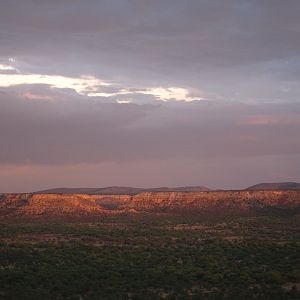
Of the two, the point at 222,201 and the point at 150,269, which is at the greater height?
the point at 222,201

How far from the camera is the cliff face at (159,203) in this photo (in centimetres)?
10538

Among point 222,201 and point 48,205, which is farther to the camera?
point 222,201

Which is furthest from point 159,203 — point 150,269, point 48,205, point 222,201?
point 150,269

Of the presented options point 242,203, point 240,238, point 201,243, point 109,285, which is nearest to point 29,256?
point 109,285

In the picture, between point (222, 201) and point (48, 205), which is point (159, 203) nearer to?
point (222, 201)

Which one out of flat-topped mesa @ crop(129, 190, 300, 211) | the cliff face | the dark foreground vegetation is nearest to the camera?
the dark foreground vegetation

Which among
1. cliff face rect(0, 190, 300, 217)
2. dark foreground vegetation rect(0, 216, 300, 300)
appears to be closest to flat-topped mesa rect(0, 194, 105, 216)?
cliff face rect(0, 190, 300, 217)

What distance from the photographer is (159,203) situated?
4786 inches

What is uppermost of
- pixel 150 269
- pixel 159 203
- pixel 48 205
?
pixel 48 205

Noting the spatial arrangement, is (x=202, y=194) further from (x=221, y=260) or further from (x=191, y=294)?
(x=191, y=294)

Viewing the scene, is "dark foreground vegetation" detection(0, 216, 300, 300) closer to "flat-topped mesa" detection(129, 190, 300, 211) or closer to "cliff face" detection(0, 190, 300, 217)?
"cliff face" detection(0, 190, 300, 217)

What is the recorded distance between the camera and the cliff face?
105375 mm

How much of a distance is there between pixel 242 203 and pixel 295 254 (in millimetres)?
73788

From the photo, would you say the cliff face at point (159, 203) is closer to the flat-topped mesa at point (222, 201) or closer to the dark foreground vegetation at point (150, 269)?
the flat-topped mesa at point (222, 201)
